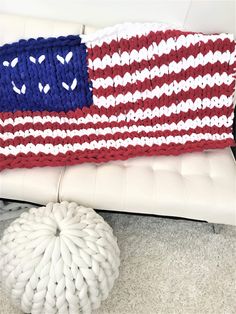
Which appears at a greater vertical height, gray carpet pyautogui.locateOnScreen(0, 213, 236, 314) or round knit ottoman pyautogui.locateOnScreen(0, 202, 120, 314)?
round knit ottoman pyautogui.locateOnScreen(0, 202, 120, 314)

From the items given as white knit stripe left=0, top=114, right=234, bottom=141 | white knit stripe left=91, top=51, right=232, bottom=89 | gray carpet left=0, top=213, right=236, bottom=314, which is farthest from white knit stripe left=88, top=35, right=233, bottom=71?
gray carpet left=0, top=213, right=236, bottom=314

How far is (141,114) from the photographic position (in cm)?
130

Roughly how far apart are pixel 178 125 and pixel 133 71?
29 centimetres

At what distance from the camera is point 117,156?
4.16 ft

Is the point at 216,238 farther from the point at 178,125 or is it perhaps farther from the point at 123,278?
the point at 178,125

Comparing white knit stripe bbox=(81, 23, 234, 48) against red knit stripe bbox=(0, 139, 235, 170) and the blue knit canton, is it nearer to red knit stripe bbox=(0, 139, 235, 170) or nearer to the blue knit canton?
the blue knit canton

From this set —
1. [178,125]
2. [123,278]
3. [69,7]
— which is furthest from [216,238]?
[69,7]

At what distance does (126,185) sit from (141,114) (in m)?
0.31

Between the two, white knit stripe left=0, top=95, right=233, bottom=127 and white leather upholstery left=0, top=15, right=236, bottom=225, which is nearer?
white leather upholstery left=0, top=15, right=236, bottom=225

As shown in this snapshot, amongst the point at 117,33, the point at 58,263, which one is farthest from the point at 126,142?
the point at 58,263

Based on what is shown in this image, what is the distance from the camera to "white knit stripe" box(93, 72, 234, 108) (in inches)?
48.9

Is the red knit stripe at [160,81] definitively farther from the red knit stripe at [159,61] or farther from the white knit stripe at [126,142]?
the white knit stripe at [126,142]

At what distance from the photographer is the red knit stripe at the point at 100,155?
1.22 meters

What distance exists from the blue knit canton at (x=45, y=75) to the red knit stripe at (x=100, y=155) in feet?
0.63
